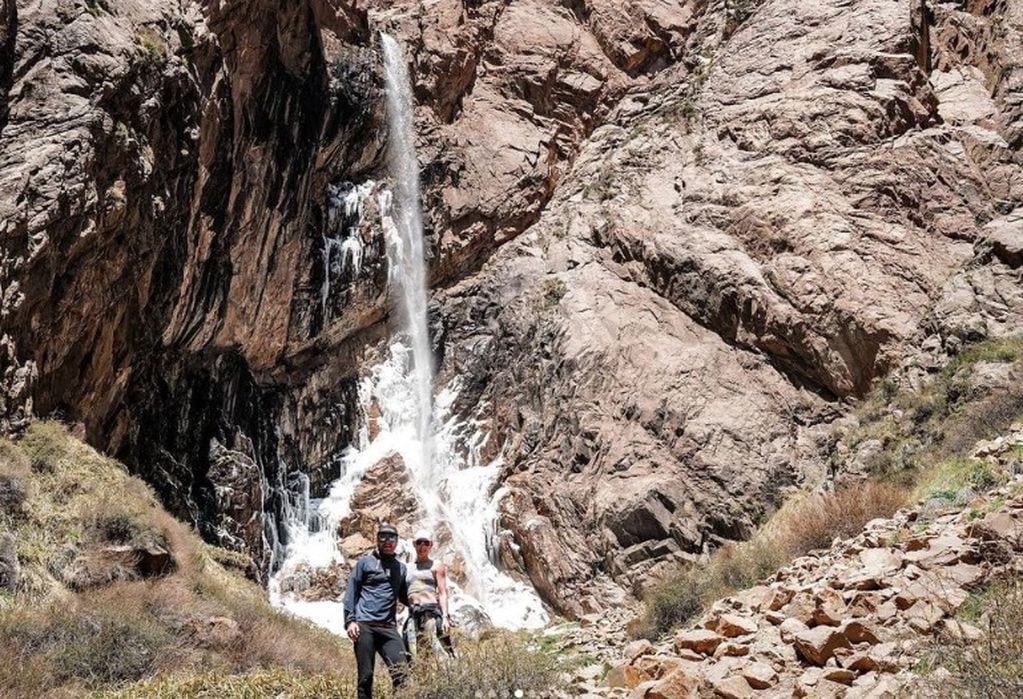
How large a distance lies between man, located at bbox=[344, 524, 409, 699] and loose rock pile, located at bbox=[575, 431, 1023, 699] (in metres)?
1.61

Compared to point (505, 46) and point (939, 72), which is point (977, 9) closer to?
point (939, 72)

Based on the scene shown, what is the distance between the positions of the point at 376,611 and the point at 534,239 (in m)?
20.4

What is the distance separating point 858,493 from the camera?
13594mm

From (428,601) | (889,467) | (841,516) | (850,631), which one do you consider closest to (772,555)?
(841,516)

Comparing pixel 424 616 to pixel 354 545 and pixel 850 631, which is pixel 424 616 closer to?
pixel 850 631

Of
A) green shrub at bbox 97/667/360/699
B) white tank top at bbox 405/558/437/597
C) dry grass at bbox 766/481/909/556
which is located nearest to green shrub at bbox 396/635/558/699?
green shrub at bbox 97/667/360/699

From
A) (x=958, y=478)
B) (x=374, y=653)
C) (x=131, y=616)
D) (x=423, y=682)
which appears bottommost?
(x=131, y=616)

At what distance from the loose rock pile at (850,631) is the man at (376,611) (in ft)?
5.27

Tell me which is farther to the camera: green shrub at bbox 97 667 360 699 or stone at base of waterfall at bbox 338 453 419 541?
stone at base of waterfall at bbox 338 453 419 541

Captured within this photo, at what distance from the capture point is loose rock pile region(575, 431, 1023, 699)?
5.71 metres

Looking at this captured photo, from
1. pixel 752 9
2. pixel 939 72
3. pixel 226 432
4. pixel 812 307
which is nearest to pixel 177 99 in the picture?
pixel 226 432

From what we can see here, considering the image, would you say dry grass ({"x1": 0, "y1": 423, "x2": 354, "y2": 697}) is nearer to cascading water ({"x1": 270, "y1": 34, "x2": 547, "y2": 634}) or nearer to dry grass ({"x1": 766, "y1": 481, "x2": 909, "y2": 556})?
cascading water ({"x1": 270, "y1": 34, "x2": 547, "y2": 634})

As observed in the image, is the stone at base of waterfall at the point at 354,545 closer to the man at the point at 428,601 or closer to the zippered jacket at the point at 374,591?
the man at the point at 428,601

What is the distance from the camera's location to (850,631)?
6.15m
